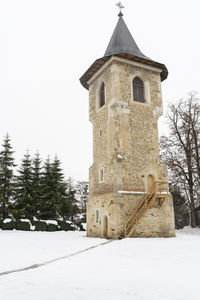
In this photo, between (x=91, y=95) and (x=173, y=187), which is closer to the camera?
(x=91, y=95)

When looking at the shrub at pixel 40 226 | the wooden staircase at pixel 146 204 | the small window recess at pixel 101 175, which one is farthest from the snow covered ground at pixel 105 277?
the shrub at pixel 40 226

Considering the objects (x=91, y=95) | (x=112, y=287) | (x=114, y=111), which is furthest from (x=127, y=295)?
(x=91, y=95)

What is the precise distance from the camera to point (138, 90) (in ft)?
58.1

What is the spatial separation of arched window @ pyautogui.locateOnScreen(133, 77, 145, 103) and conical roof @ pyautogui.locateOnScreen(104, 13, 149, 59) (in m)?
1.63

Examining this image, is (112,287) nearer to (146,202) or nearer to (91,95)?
(146,202)

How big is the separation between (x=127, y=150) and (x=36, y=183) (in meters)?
14.0

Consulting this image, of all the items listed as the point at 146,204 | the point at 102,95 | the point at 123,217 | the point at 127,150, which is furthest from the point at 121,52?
the point at 123,217

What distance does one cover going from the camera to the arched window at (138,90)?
17.5 m

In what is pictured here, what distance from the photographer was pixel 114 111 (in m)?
16.4

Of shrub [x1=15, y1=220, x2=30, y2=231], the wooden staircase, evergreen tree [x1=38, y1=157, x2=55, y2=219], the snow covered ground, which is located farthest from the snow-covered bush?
the snow covered ground

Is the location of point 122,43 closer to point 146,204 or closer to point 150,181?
point 150,181

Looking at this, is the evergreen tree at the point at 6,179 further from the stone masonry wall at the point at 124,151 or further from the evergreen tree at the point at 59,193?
the stone masonry wall at the point at 124,151

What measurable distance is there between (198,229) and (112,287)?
1702cm

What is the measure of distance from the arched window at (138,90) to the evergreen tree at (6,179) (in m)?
13.9
